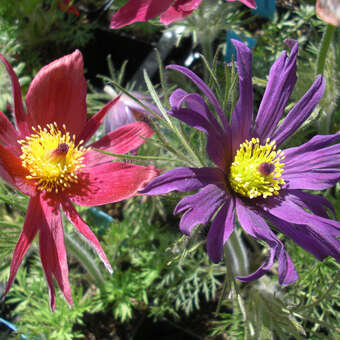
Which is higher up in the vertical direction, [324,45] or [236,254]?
[324,45]

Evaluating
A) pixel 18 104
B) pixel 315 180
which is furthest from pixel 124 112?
pixel 315 180

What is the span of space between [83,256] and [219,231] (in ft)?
1.59

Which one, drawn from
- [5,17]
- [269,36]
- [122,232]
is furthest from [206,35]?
[5,17]

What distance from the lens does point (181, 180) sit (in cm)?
58

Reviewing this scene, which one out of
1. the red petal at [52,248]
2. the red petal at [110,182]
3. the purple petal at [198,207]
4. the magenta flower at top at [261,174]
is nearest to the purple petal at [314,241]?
the magenta flower at top at [261,174]

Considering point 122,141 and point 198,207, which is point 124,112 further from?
point 198,207

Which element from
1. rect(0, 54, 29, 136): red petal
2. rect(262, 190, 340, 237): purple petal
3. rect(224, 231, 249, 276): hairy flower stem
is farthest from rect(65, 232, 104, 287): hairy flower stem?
rect(262, 190, 340, 237): purple petal

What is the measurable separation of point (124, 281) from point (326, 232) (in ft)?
2.12

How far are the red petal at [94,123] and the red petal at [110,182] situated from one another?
0.08 meters

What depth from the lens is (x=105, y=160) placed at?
85 cm

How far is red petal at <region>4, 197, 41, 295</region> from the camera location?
657mm

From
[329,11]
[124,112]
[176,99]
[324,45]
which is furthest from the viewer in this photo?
[124,112]

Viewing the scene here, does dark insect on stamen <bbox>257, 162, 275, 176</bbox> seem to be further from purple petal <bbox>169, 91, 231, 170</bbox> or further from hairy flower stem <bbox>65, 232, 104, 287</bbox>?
hairy flower stem <bbox>65, 232, 104, 287</bbox>

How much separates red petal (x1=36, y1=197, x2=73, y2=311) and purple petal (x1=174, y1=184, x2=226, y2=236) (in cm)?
26
